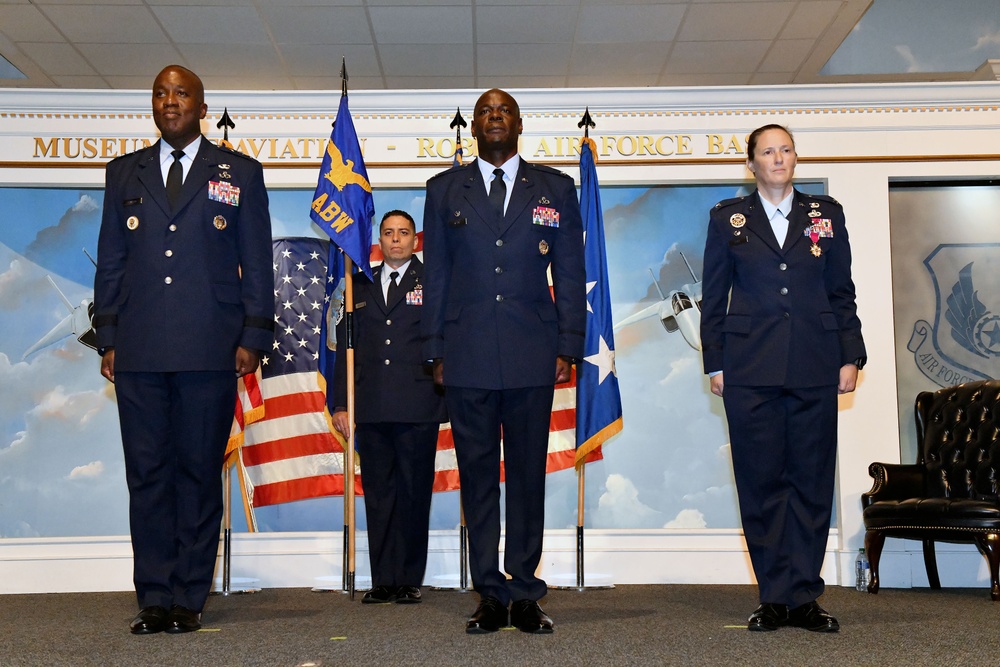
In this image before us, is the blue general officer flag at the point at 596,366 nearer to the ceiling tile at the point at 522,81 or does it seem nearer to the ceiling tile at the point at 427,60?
the ceiling tile at the point at 427,60

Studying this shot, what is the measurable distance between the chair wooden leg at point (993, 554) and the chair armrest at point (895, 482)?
0.63m

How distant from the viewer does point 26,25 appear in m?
6.30

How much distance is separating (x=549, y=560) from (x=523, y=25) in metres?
3.37

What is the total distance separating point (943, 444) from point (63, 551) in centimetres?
499

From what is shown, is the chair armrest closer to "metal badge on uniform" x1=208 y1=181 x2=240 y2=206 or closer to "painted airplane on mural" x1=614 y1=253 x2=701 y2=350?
"painted airplane on mural" x1=614 y1=253 x2=701 y2=350

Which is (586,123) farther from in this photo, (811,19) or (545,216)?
(545,216)

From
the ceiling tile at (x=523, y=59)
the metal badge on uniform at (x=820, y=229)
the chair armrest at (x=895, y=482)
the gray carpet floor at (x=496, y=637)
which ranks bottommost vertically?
the gray carpet floor at (x=496, y=637)

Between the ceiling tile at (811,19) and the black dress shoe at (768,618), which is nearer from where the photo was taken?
the black dress shoe at (768,618)

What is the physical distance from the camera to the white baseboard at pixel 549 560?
562 cm

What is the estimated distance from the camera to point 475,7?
6176mm

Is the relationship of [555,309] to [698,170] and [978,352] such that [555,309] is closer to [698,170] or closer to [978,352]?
[698,170]

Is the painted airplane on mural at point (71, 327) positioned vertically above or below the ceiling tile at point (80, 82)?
below

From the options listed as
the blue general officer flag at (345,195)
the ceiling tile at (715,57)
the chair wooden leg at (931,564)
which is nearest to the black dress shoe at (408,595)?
the blue general officer flag at (345,195)

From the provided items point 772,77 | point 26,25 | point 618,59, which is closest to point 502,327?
point 618,59
